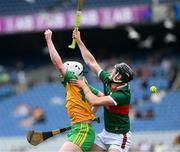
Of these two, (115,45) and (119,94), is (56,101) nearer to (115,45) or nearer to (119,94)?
(115,45)

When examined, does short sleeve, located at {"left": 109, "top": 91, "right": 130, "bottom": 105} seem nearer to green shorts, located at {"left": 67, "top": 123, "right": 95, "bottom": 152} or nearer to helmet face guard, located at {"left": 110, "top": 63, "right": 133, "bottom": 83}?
helmet face guard, located at {"left": 110, "top": 63, "right": 133, "bottom": 83}

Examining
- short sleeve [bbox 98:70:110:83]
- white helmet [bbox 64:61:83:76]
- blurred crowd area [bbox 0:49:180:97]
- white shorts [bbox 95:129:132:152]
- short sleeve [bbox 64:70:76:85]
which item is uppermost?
white helmet [bbox 64:61:83:76]

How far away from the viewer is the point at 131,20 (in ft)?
68.4

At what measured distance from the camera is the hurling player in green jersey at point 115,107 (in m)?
9.06

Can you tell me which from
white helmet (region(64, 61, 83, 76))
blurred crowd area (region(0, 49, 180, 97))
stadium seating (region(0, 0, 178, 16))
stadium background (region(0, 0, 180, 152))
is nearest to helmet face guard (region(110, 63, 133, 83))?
white helmet (region(64, 61, 83, 76))

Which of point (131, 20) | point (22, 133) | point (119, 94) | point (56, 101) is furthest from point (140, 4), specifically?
point (119, 94)

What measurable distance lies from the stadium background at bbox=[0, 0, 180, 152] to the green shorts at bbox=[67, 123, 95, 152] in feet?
25.3

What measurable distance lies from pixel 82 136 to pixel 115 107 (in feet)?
1.91

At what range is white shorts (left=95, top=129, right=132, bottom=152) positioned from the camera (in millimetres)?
9352

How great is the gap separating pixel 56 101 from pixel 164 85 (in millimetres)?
3384

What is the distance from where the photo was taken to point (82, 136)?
9.30 metres

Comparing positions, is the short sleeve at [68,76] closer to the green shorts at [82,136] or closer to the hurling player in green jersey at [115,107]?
the hurling player in green jersey at [115,107]

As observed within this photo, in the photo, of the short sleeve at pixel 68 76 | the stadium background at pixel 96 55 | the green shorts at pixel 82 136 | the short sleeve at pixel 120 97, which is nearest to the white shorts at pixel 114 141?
the green shorts at pixel 82 136

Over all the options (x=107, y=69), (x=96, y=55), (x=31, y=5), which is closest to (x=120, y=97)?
(x=107, y=69)
